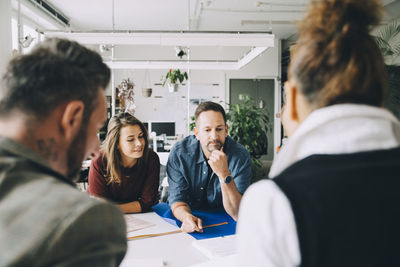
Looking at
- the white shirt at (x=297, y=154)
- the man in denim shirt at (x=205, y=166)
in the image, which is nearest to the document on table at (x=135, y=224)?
the man in denim shirt at (x=205, y=166)

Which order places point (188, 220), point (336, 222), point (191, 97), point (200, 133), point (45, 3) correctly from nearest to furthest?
point (336, 222), point (188, 220), point (200, 133), point (45, 3), point (191, 97)

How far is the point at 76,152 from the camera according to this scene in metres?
0.71

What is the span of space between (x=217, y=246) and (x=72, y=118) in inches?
35.7

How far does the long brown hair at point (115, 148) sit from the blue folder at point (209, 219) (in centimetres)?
36

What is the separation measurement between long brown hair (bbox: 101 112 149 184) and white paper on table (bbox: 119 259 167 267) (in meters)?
0.88

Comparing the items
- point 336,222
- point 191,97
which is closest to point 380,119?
point 336,222

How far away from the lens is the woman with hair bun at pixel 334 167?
460 millimetres

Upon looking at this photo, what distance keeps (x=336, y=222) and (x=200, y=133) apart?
1.70m

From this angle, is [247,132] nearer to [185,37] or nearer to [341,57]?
[185,37]

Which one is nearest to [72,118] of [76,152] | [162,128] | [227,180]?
[76,152]

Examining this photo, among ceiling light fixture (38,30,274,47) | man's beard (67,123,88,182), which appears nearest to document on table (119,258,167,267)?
man's beard (67,123,88,182)

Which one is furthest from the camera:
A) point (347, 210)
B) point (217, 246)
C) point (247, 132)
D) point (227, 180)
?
point (247, 132)

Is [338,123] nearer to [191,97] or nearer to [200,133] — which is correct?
[200,133]

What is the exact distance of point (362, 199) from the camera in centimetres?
46
